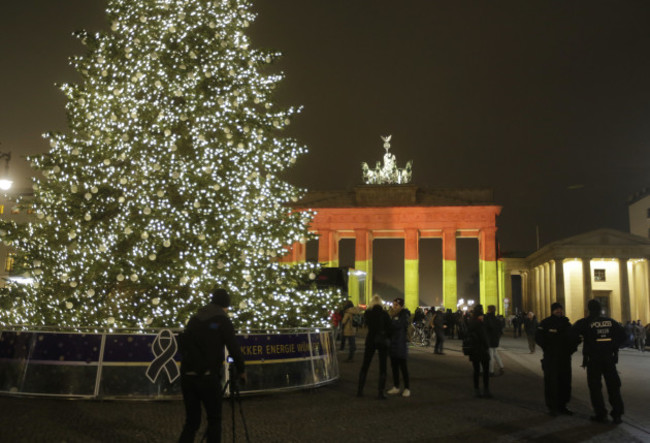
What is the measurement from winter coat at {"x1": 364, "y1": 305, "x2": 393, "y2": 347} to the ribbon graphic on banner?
346cm

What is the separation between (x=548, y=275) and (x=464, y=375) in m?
57.1

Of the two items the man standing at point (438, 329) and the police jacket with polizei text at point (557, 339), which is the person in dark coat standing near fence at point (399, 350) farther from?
the man standing at point (438, 329)

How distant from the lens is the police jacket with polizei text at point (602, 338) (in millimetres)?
9805

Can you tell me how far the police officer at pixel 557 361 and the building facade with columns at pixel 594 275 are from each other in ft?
172

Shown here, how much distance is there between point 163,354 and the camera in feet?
34.4

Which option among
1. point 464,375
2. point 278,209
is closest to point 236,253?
point 278,209

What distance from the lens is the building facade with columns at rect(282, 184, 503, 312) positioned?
6675 centimetres

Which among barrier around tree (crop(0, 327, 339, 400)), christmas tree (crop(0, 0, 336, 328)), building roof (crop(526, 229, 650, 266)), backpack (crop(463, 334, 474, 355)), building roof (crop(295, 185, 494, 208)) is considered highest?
building roof (crop(295, 185, 494, 208))

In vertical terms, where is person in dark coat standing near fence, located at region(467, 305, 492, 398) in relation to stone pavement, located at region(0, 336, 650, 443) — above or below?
above

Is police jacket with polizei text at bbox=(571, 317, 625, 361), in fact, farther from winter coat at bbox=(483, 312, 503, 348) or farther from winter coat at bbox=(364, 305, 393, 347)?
winter coat at bbox=(483, 312, 503, 348)

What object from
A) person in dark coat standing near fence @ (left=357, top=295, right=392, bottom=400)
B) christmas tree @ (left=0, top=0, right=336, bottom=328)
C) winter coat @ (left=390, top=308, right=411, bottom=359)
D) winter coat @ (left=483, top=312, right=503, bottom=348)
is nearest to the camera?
person in dark coat standing near fence @ (left=357, top=295, right=392, bottom=400)

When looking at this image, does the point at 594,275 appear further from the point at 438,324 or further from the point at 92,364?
the point at 92,364

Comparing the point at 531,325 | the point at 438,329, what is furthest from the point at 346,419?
the point at 531,325

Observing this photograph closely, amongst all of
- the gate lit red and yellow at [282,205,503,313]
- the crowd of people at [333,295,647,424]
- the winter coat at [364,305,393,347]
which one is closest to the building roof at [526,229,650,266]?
the gate lit red and yellow at [282,205,503,313]
